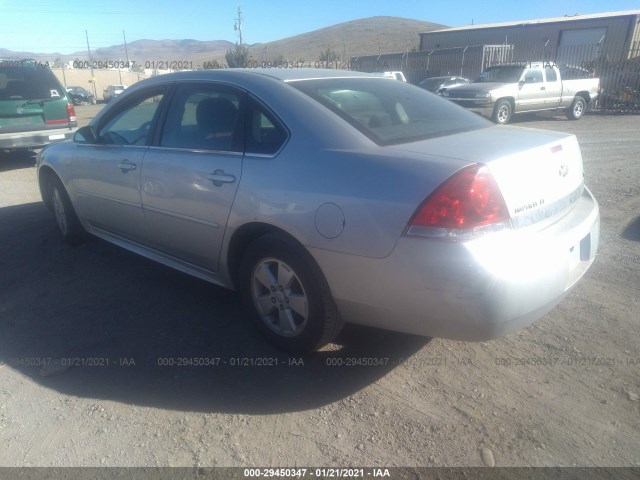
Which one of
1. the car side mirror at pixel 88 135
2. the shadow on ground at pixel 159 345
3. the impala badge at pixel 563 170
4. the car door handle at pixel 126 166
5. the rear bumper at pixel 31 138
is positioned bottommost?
the shadow on ground at pixel 159 345

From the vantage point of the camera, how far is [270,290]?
10.4 ft

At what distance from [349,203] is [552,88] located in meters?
15.9

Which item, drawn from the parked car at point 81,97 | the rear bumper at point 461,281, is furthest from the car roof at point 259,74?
the parked car at point 81,97

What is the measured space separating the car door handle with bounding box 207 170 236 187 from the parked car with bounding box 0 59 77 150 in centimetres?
817

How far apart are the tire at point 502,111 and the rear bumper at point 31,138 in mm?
11096

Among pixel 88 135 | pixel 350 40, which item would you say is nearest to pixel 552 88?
pixel 88 135

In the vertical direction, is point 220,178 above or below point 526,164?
below

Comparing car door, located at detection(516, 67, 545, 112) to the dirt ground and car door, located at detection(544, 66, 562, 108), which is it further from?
the dirt ground

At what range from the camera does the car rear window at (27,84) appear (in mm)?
9597

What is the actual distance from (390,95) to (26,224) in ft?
14.8

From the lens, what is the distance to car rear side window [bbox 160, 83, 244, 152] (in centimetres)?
339

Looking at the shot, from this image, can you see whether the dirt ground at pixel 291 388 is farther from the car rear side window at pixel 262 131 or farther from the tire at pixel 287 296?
the car rear side window at pixel 262 131

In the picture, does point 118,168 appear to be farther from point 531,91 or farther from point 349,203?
point 531,91

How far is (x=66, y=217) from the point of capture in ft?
16.6
